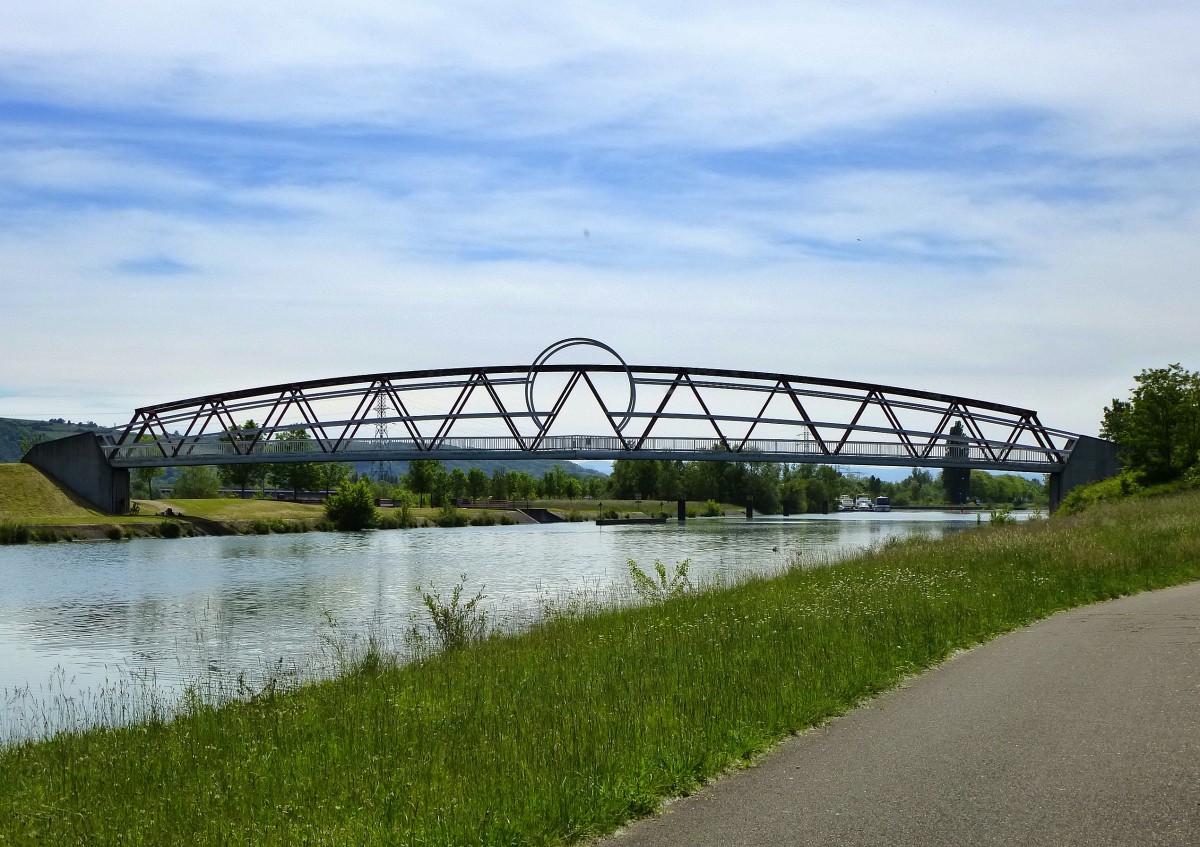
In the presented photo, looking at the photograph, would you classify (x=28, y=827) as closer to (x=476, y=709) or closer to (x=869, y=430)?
(x=476, y=709)

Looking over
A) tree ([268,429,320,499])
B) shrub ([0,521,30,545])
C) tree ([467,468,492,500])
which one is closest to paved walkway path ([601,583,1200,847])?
shrub ([0,521,30,545])

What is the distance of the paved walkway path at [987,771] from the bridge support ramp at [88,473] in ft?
322

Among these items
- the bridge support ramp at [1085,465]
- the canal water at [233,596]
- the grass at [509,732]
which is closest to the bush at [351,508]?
the canal water at [233,596]

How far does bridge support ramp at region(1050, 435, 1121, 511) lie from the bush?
63.7m

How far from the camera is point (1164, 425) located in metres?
58.7

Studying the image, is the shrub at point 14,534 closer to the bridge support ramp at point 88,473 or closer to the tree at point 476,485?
the bridge support ramp at point 88,473

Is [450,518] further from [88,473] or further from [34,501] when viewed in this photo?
[34,501]

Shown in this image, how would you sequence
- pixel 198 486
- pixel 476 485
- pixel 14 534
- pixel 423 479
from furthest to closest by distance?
pixel 476 485 → pixel 198 486 → pixel 423 479 → pixel 14 534

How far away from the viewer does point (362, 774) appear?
10141mm

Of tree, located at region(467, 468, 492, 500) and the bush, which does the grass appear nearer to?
the bush

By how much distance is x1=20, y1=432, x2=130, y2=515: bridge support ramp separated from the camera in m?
97.5

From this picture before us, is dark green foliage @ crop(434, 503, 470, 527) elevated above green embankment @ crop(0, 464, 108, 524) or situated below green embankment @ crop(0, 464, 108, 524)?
below

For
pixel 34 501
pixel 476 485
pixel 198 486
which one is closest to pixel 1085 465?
pixel 476 485

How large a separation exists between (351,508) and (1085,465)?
6813cm
